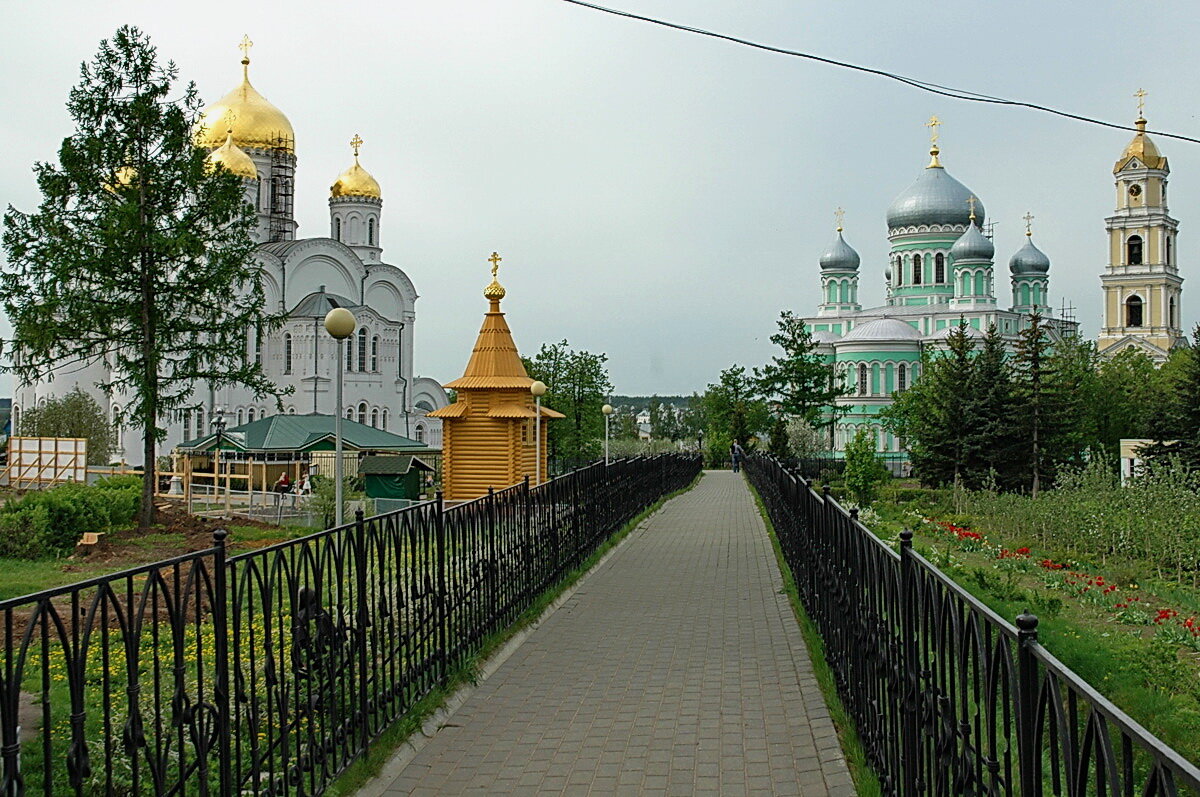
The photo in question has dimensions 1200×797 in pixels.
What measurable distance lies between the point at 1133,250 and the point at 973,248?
33.0 ft

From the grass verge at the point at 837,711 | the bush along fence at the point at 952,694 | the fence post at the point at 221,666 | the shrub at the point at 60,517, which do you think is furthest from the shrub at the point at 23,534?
the fence post at the point at 221,666

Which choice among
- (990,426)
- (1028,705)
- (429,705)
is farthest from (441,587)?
(990,426)

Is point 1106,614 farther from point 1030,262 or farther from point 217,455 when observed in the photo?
point 1030,262

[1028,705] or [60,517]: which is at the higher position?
[1028,705]

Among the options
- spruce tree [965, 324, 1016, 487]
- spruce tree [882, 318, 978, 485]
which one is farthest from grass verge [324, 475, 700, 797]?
spruce tree [965, 324, 1016, 487]

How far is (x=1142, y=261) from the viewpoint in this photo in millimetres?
61312

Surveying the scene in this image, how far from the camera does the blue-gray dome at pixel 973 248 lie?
59.0 metres

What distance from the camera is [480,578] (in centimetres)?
754

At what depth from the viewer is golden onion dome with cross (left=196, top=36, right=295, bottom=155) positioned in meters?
45.0

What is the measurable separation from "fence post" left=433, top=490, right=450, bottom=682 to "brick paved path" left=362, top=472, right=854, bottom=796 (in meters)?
0.29

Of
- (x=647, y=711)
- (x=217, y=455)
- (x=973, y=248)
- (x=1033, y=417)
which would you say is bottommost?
(x=647, y=711)

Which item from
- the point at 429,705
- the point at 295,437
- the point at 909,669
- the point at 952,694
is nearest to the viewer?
the point at 952,694

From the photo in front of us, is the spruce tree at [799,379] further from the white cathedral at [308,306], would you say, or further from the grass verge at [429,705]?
the grass verge at [429,705]

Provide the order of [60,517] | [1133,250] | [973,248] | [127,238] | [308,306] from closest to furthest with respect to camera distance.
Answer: [60,517]
[127,238]
[308,306]
[973,248]
[1133,250]
